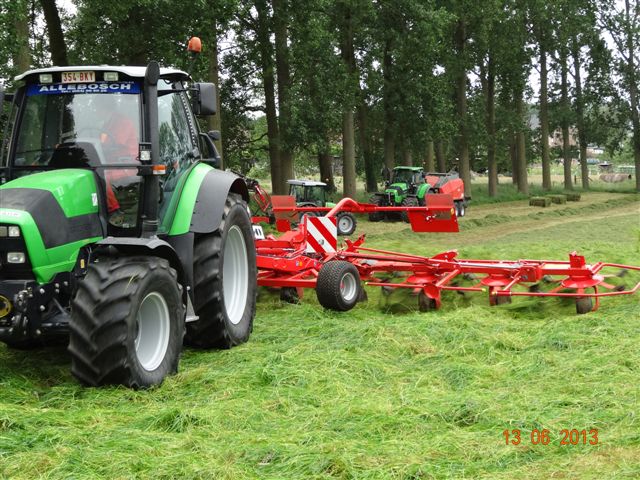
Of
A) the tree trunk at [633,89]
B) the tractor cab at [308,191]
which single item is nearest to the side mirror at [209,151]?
the tractor cab at [308,191]

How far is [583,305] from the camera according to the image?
7941mm

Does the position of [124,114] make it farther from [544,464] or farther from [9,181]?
[544,464]

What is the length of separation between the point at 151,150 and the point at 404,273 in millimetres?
4288

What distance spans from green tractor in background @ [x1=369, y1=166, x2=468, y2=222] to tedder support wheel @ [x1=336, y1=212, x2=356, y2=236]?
3.84 meters

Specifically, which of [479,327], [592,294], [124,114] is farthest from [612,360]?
[124,114]

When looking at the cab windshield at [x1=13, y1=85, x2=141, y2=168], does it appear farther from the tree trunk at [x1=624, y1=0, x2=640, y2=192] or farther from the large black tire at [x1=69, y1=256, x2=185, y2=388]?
the tree trunk at [x1=624, y1=0, x2=640, y2=192]

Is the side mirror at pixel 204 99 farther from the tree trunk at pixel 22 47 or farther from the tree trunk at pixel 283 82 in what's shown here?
the tree trunk at pixel 283 82

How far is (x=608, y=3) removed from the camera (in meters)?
42.5

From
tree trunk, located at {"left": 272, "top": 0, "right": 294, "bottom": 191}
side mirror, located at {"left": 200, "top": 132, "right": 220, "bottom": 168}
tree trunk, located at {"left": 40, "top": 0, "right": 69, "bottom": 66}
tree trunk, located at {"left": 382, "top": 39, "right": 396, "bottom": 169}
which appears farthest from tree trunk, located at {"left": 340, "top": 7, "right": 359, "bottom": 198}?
side mirror, located at {"left": 200, "top": 132, "right": 220, "bottom": 168}

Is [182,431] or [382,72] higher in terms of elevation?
[382,72]

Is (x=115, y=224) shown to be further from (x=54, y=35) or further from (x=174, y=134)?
(x=54, y=35)

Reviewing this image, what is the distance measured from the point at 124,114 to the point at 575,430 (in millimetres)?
3888

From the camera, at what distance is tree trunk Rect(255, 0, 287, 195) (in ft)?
75.3

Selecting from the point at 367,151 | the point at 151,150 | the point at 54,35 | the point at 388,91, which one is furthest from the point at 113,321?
the point at 367,151
